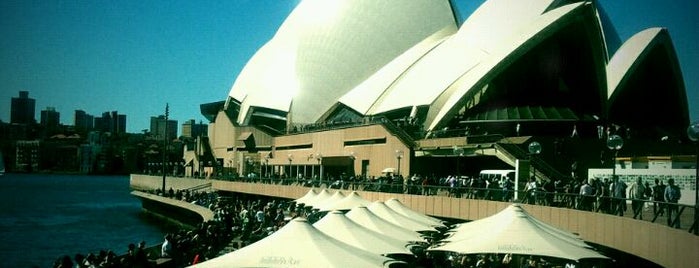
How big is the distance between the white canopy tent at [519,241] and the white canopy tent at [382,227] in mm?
1596

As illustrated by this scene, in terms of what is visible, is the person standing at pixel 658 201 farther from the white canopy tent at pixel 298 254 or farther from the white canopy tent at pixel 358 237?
the white canopy tent at pixel 298 254

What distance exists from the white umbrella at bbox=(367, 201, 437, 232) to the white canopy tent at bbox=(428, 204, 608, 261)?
9.65 feet

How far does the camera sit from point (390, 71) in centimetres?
4256

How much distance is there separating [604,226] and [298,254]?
7050mm

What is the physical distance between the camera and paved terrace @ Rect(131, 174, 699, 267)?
926 cm

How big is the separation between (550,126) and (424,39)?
58.7 ft

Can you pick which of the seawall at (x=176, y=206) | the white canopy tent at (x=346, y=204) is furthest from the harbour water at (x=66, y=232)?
the white canopy tent at (x=346, y=204)

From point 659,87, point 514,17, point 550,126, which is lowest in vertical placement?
point 550,126

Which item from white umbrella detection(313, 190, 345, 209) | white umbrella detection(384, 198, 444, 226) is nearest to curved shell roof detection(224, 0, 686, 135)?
white umbrella detection(313, 190, 345, 209)

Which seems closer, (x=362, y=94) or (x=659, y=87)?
(x=659, y=87)

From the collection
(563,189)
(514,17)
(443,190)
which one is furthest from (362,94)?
(563,189)

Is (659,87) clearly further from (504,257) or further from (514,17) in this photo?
(504,257)

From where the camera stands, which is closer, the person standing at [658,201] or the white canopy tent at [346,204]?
the person standing at [658,201]

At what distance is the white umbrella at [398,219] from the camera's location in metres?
14.2
